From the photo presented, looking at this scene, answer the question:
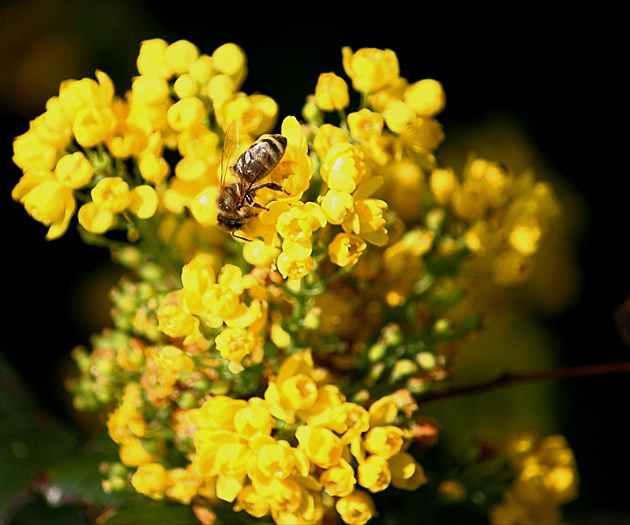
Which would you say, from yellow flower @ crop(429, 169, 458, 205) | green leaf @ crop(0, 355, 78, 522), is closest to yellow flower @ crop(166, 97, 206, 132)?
yellow flower @ crop(429, 169, 458, 205)

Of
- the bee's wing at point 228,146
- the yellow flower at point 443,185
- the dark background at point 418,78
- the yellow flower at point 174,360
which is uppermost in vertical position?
the dark background at point 418,78

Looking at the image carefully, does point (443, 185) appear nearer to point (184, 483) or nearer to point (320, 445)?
point (320, 445)

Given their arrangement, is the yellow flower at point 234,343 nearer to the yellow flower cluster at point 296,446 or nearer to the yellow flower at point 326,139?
the yellow flower cluster at point 296,446

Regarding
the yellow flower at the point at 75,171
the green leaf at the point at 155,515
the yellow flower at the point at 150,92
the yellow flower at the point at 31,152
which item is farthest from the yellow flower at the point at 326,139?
the green leaf at the point at 155,515

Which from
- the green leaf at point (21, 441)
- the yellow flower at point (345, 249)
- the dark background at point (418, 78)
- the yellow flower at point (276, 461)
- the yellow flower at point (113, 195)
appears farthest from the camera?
the dark background at point (418, 78)

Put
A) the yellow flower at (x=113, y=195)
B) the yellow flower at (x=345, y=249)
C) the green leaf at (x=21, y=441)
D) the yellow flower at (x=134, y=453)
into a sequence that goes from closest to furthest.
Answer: the yellow flower at (x=345, y=249) → the yellow flower at (x=113, y=195) → the yellow flower at (x=134, y=453) → the green leaf at (x=21, y=441)

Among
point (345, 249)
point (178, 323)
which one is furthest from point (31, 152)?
point (345, 249)
